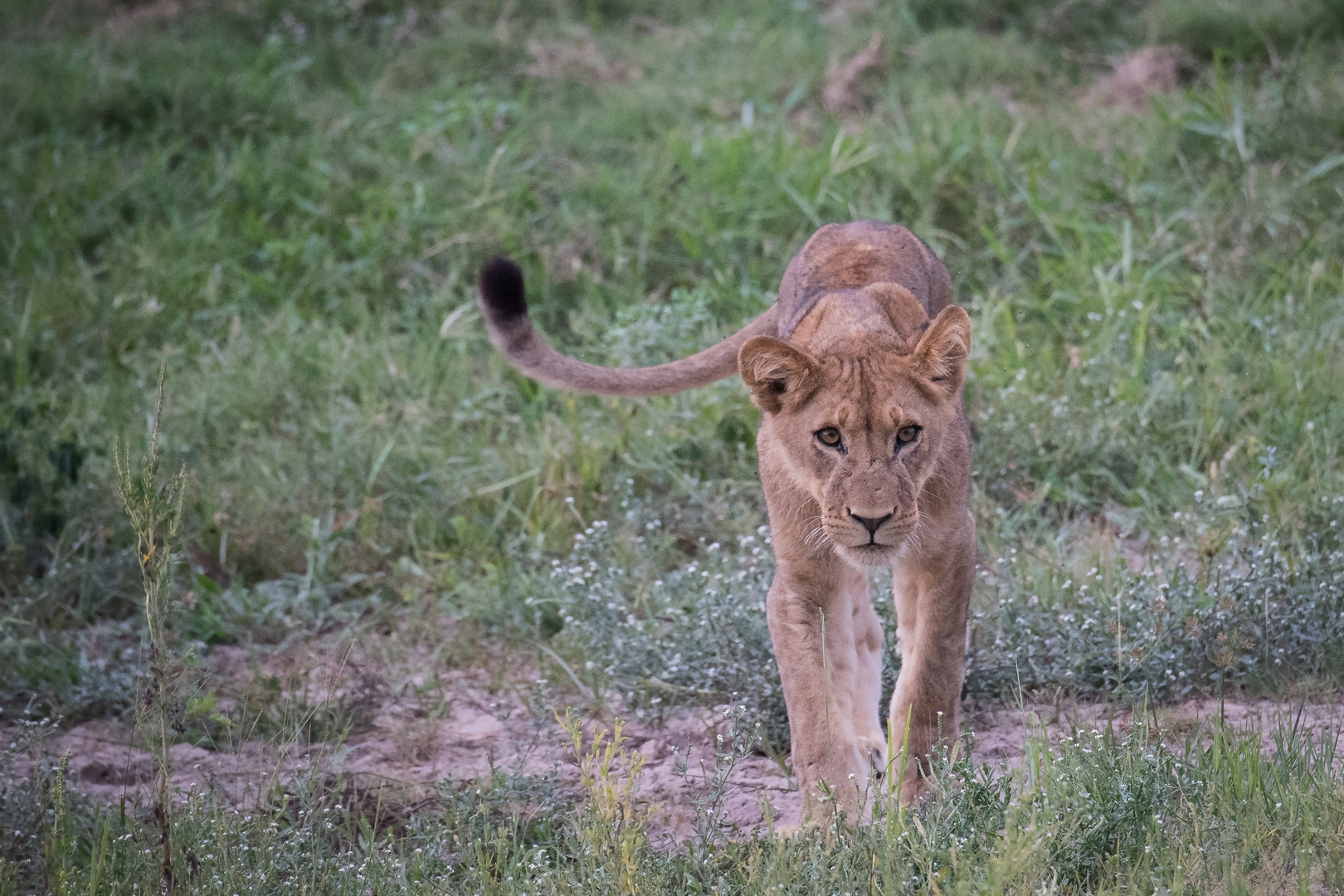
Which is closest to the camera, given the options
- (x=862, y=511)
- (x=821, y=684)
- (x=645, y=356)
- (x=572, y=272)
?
(x=862, y=511)

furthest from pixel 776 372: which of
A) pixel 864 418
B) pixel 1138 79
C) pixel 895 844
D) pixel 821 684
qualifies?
pixel 1138 79

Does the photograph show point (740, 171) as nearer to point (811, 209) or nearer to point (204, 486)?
point (811, 209)

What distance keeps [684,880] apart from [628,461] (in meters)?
2.54

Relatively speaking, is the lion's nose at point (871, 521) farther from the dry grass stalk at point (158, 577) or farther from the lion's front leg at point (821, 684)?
the dry grass stalk at point (158, 577)

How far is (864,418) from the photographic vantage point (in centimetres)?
337

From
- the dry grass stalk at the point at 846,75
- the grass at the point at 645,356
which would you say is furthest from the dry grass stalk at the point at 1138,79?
the dry grass stalk at the point at 846,75

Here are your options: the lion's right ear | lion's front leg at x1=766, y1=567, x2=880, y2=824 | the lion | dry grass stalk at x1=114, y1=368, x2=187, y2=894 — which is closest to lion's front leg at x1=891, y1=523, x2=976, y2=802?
the lion

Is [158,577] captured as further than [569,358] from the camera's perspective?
No

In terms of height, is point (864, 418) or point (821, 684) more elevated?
point (864, 418)

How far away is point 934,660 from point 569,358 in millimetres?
1540

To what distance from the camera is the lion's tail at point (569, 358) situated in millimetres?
4367

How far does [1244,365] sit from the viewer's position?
5.56 m

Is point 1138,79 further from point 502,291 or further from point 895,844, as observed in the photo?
point 895,844

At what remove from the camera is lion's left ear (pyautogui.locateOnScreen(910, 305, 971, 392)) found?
11.2ft
